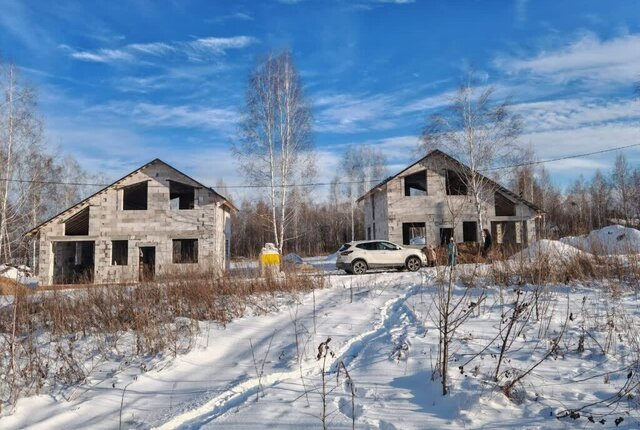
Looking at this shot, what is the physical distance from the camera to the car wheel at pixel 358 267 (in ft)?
62.3

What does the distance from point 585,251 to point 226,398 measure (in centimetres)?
989

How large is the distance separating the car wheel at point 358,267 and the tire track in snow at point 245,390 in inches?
476

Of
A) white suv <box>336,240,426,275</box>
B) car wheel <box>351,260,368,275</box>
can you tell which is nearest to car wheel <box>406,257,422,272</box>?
white suv <box>336,240,426,275</box>

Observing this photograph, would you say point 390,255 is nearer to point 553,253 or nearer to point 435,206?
point 435,206

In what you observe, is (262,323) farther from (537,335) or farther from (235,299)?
(537,335)

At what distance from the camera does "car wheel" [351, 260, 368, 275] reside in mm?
19000

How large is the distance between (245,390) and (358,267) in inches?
582

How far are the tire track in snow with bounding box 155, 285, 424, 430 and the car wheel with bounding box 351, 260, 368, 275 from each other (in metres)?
12.1

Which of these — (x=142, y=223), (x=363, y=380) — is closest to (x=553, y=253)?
(x=363, y=380)

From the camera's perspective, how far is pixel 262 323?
746 cm

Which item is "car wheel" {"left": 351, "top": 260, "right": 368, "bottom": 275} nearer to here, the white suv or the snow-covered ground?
the white suv

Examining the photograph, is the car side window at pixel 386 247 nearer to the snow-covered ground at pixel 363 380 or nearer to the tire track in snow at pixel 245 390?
the snow-covered ground at pixel 363 380

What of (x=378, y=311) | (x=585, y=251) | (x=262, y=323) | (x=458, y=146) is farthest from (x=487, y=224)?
(x=262, y=323)

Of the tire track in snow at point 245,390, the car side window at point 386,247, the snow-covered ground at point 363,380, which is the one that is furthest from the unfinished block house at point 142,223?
the tire track in snow at point 245,390
